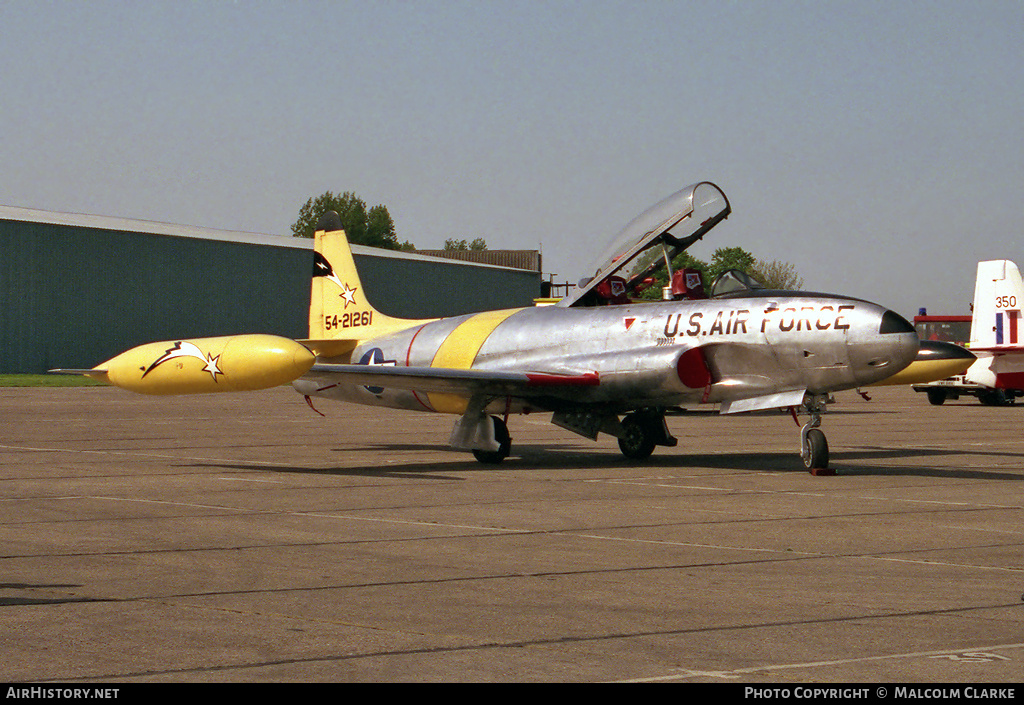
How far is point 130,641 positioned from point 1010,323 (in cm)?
2641

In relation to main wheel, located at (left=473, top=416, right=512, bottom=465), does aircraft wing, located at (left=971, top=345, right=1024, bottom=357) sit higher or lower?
higher

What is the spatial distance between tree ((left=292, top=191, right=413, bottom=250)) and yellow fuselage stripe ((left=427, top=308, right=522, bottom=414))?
445ft

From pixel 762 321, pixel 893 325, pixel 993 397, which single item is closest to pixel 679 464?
pixel 762 321

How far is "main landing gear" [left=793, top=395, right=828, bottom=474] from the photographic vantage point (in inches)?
613

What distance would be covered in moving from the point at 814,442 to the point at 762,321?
1.63 metres

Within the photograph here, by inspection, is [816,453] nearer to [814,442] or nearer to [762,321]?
[814,442]

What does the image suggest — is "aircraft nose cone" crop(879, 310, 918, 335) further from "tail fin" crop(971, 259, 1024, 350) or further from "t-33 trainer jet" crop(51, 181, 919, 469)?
→ "tail fin" crop(971, 259, 1024, 350)

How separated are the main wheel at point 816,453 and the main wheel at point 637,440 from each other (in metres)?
3.16

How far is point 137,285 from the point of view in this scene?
61.3 meters

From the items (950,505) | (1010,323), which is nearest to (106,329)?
(1010,323)

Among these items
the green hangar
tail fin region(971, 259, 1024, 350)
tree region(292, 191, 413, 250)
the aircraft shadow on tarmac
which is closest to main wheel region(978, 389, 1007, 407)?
tail fin region(971, 259, 1024, 350)

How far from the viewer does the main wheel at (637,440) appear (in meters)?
18.4

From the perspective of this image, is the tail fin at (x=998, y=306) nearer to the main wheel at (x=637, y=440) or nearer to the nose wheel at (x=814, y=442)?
the main wheel at (x=637, y=440)

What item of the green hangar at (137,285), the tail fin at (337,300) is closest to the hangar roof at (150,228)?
the green hangar at (137,285)
